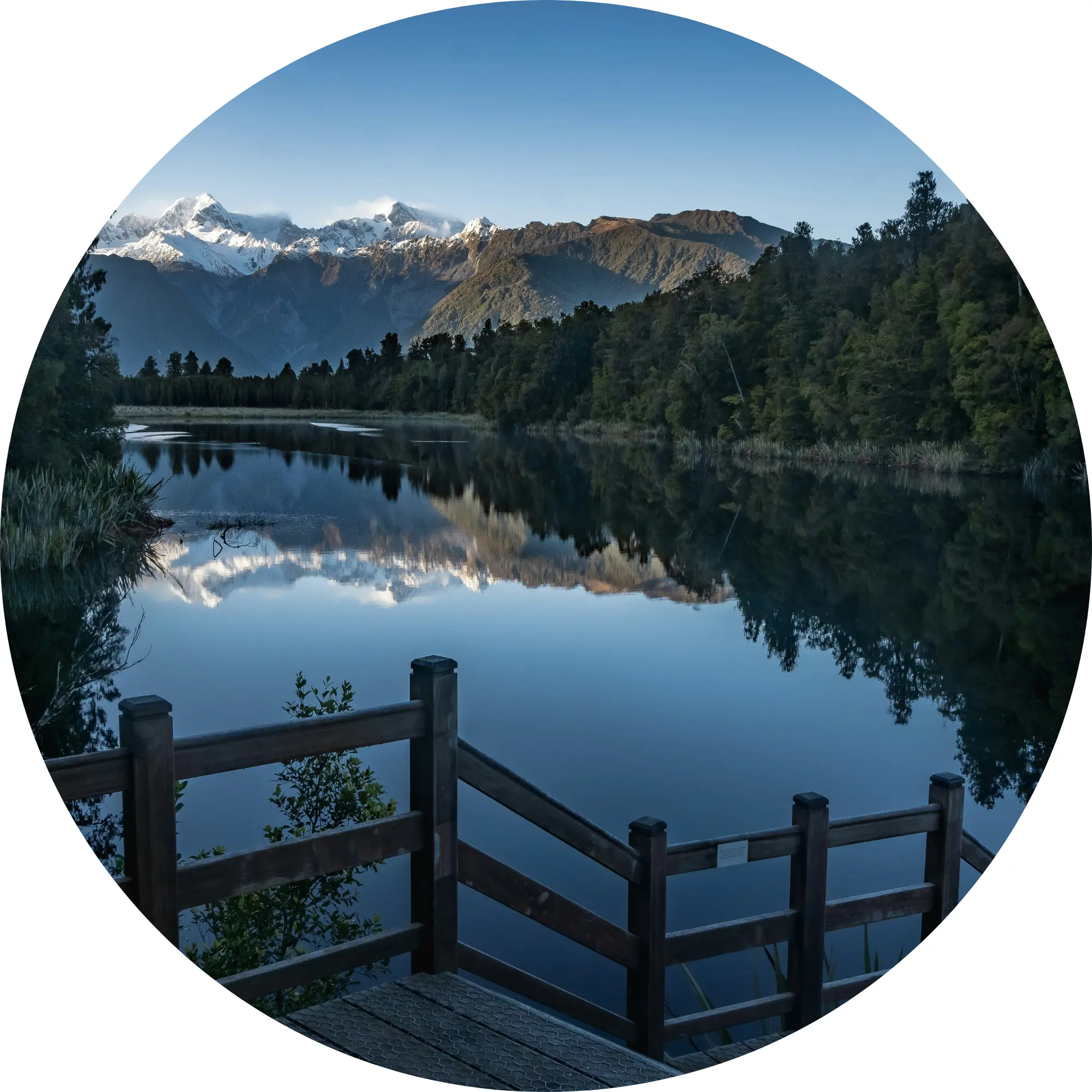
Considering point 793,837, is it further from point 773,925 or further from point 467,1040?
point 467,1040

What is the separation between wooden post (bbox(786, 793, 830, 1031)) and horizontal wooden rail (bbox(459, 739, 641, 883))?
0.74 meters

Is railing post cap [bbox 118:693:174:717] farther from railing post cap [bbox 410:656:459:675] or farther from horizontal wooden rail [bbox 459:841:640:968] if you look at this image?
horizontal wooden rail [bbox 459:841:640:968]

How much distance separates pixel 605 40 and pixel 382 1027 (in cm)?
702

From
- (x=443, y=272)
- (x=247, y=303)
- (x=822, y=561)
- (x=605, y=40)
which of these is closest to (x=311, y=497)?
(x=247, y=303)

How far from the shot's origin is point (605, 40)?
313 inches

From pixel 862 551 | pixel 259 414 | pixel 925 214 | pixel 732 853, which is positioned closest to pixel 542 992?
pixel 732 853

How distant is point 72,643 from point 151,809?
8.82 metres

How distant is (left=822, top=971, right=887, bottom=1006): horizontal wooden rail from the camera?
4.12 m

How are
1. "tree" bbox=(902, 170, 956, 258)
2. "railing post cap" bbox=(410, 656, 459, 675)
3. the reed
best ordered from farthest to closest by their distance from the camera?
1. "tree" bbox=(902, 170, 956, 258)
2. the reed
3. "railing post cap" bbox=(410, 656, 459, 675)

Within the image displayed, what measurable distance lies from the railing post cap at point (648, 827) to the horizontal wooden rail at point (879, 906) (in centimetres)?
82

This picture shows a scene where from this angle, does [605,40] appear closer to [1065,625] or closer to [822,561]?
[1065,625]

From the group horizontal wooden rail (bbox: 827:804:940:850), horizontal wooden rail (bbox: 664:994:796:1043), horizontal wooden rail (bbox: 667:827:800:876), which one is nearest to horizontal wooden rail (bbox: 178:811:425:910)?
horizontal wooden rail (bbox: 667:827:800:876)

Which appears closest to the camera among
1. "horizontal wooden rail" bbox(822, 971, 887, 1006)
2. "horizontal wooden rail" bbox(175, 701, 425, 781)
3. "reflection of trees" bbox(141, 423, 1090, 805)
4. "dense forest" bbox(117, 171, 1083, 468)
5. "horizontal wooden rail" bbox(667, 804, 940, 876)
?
"horizontal wooden rail" bbox(175, 701, 425, 781)

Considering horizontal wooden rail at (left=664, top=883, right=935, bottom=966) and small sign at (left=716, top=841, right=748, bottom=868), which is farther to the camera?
horizontal wooden rail at (left=664, top=883, right=935, bottom=966)
